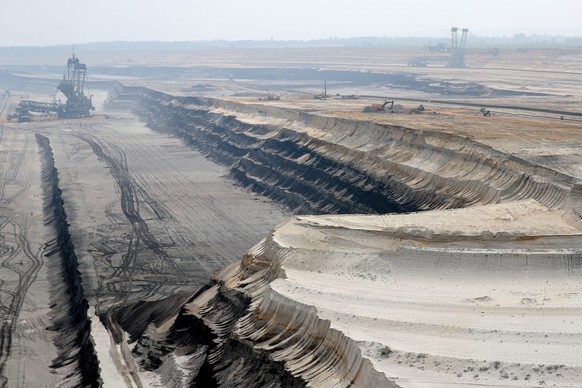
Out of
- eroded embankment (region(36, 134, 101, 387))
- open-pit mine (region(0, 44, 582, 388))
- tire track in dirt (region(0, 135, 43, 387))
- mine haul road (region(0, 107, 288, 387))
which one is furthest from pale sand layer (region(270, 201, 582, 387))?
tire track in dirt (region(0, 135, 43, 387))

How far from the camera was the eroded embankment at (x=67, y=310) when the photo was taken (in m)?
29.0

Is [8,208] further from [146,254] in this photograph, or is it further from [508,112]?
[508,112]

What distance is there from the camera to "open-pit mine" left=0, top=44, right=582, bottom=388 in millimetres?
22641

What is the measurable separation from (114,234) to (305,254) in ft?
66.3

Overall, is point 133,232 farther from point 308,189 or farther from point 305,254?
point 305,254

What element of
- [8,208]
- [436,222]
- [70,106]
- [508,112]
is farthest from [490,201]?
[70,106]

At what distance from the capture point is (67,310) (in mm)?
35344

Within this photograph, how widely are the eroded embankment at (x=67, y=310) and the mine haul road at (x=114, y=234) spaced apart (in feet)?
0.79

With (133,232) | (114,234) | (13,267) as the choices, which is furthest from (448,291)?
(133,232)

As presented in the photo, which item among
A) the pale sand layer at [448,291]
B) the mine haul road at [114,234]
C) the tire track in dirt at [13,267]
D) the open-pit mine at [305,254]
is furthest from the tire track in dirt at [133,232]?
the pale sand layer at [448,291]

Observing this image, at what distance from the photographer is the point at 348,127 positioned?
61562 mm

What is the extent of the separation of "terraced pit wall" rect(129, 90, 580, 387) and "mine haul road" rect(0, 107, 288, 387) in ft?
8.33

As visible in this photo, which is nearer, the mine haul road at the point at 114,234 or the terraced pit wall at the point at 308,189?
the terraced pit wall at the point at 308,189

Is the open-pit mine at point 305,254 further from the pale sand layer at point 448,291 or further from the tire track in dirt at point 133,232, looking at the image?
the tire track in dirt at point 133,232
